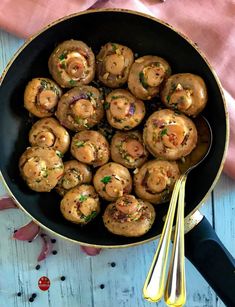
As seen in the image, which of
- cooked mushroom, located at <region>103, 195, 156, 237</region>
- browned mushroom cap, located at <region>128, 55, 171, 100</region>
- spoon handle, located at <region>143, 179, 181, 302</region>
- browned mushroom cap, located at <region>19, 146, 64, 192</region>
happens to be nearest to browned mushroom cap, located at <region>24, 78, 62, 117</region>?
browned mushroom cap, located at <region>19, 146, 64, 192</region>

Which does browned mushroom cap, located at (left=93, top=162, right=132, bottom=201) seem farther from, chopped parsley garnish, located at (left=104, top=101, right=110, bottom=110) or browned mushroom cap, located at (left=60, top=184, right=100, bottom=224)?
chopped parsley garnish, located at (left=104, top=101, right=110, bottom=110)

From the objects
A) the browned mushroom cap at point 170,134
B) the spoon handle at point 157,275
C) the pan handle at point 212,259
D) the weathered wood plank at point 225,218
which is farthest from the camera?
the weathered wood plank at point 225,218

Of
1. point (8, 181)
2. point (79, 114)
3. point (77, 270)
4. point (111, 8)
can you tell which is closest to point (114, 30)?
point (111, 8)

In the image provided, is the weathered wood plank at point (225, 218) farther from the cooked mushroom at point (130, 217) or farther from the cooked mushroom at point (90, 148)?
the cooked mushroom at point (90, 148)

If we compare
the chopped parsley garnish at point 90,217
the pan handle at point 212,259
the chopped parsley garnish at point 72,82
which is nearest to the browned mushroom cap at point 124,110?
the chopped parsley garnish at point 72,82

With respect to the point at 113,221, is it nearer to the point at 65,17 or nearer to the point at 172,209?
the point at 172,209
